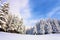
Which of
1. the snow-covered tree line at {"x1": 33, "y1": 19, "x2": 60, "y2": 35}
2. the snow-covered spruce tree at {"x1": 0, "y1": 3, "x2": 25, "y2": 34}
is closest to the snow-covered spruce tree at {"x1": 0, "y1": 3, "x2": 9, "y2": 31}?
the snow-covered spruce tree at {"x1": 0, "y1": 3, "x2": 25, "y2": 34}

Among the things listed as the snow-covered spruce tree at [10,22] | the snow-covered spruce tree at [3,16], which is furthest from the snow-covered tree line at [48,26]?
the snow-covered spruce tree at [3,16]

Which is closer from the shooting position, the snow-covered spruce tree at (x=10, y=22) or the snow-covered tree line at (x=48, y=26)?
the snow-covered spruce tree at (x=10, y=22)

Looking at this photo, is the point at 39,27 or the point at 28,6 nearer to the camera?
the point at 39,27

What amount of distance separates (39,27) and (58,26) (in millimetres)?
1290

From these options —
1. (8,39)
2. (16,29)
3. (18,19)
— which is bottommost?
(8,39)

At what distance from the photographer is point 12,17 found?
7.77 m

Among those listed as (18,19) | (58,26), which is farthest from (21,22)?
(58,26)

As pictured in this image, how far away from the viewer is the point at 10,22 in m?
7.74

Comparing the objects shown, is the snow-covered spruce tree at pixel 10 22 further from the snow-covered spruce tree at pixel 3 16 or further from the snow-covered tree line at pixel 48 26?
the snow-covered tree line at pixel 48 26

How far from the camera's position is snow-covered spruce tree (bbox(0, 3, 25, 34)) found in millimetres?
7730

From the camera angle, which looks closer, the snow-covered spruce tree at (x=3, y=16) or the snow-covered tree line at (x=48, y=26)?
the snow-covered spruce tree at (x=3, y=16)

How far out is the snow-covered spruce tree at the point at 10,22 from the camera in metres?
7.73

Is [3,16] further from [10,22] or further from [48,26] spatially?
[48,26]

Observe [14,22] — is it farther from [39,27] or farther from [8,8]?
[39,27]
